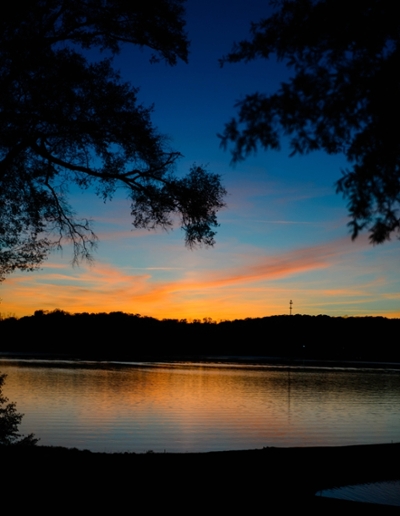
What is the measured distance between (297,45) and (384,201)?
2577 mm

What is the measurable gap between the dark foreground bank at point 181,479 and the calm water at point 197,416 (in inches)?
598

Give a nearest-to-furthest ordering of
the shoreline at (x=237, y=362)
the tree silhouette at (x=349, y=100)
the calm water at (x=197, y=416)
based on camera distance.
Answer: the tree silhouette at (x=349, y=100), the calm water at (x=197, y=416), the shoreline at (x=237, y=362)

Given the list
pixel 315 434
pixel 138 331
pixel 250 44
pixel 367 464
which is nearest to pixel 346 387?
pixel 315 434

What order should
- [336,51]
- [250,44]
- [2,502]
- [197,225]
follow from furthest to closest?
[197,225] → [250,44] → [336,51] → [2,502]

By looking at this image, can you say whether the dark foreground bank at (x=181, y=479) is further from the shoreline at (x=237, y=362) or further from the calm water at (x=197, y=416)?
the shoreline at (x=237, y=362)

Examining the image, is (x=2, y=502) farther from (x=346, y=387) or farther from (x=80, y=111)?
(x=346, y=387)

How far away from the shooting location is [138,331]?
199 metres

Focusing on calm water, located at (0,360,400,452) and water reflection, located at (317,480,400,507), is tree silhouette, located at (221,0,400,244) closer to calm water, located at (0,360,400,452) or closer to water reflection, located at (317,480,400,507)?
water reflection, located at (317,480,400,507)

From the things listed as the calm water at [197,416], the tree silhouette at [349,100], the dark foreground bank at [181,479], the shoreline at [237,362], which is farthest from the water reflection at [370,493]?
the shoreline at [237,362]

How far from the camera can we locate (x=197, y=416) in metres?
39.1

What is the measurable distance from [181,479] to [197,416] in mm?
30574

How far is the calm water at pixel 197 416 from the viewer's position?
29.1m

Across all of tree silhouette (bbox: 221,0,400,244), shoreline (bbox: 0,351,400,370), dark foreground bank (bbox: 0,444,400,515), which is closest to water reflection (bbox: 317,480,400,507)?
dark foreground bank (bbox: 0,444,400,515)

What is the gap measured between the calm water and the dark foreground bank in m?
15.2
